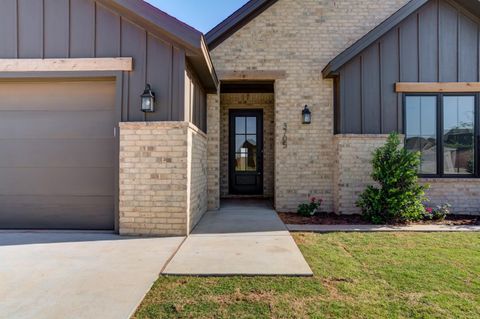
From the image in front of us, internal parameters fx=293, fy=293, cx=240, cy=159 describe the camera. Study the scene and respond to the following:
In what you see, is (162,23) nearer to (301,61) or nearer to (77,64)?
(77,64)

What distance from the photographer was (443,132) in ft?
20.9

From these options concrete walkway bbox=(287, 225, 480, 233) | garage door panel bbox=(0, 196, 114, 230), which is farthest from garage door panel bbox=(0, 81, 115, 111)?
concrete walkway bbox=(287, 225, 480, 233)

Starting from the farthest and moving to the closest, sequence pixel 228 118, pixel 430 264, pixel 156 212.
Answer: pixel 228 118 < pixel 156 212 < pixel 430 264

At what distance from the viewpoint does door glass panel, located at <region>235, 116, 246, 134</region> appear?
898 centimetres

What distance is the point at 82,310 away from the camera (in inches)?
92.7

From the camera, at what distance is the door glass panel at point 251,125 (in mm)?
8984

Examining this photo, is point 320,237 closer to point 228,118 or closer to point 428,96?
point 428,96

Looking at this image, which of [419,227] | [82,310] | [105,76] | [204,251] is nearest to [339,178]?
[419,227]

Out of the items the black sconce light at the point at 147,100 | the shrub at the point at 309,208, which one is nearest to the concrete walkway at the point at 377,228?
the shrub at the point at 309,208

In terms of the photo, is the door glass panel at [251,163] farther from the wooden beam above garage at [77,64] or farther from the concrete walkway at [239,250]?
the wooden beam above garage at [77,64]

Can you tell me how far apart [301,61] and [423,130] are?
3.11 metres

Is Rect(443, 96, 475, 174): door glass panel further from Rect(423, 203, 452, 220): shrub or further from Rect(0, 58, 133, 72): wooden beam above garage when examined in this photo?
Rect(0, 58, 133, 72): wooden beam above garage

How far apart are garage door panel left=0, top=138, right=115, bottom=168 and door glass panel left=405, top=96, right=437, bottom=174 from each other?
6119mm

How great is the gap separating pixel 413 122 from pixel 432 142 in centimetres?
60
